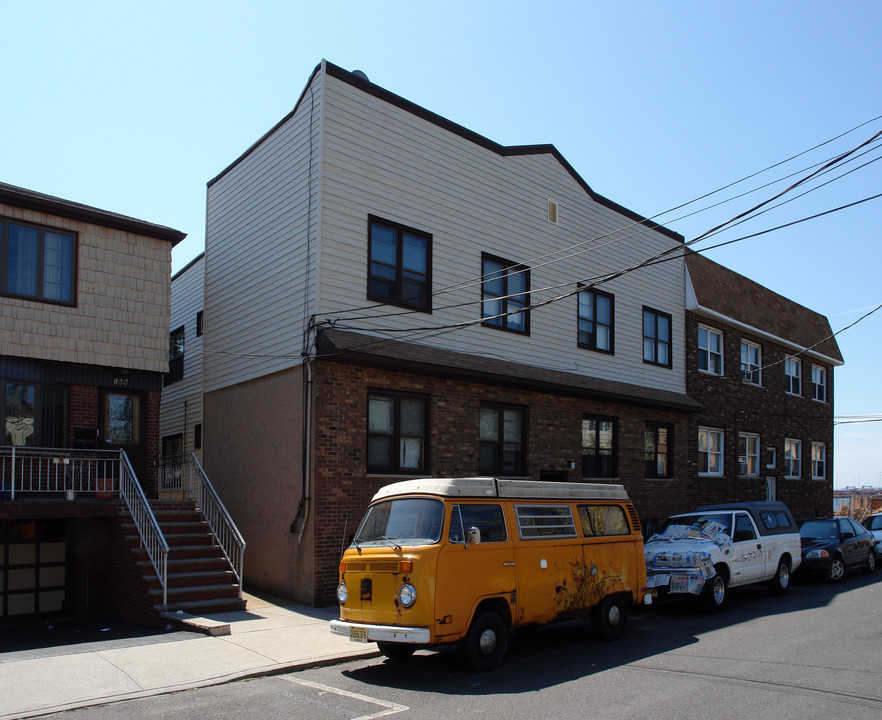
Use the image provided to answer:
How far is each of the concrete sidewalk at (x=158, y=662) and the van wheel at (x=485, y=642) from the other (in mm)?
1647

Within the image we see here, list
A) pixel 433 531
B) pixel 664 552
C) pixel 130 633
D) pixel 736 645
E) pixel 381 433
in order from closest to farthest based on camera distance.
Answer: pixel 433 531 < pixel 736 645 < pixel 130 633 < pixel 664 552 < pixel 381 433

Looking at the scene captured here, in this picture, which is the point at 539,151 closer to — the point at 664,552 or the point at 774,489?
the point at 664,552

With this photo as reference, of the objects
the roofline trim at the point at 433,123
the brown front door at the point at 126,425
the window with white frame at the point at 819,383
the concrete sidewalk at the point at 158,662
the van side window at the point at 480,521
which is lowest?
the concrete sidewalk at the point at 158,662

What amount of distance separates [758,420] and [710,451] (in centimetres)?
320

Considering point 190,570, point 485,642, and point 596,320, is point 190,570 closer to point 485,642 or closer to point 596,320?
point 485,642

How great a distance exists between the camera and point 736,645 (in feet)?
32.5

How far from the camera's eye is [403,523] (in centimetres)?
920

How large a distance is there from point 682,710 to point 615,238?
1600 cm

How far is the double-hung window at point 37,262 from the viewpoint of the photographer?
1410cm

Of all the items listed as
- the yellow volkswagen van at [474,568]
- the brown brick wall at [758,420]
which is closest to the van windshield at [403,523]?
the yellow volkswagen van at [474,568]

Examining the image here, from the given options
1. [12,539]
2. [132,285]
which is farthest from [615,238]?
[12,539]

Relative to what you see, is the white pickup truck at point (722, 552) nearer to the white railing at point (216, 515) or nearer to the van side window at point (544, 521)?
the van side window at point (544, 521)

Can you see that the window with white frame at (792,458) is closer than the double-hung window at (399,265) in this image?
No

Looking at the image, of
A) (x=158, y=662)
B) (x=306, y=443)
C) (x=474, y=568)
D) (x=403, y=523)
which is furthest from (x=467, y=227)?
(x=158, y=662)
